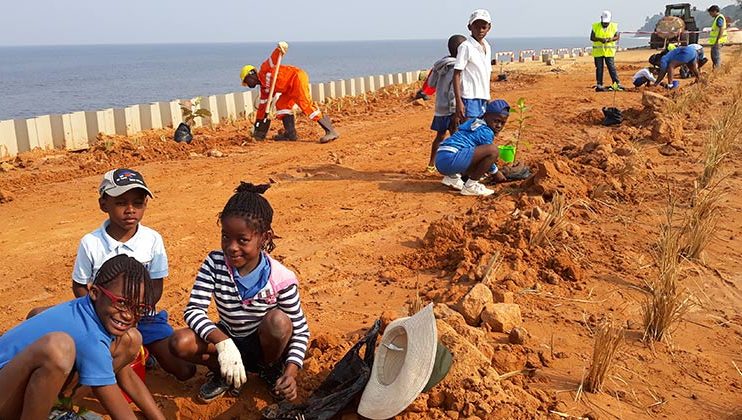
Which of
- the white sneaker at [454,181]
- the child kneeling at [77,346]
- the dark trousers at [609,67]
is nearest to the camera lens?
the child kneeling at [77,346]

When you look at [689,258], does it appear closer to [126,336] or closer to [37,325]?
[126,336]

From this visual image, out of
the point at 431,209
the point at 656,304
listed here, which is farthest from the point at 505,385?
the point at 431,209

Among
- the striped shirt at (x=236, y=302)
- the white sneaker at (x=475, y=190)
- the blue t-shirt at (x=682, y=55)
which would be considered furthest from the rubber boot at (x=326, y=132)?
the blue t-shirt at (x=682, y=55)

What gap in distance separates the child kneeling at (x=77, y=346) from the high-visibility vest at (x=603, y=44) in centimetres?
1217

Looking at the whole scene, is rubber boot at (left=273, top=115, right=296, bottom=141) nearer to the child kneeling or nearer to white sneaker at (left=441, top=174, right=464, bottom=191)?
white sneaker at (left=441, top=174, right=464, bottom=191)

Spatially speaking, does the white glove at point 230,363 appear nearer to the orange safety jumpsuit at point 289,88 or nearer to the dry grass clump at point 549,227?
the dry grass clump at point 549,227

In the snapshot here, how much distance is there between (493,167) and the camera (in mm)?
6363

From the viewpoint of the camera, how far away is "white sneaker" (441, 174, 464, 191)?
6160 mm

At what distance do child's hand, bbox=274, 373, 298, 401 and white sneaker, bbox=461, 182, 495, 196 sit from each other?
11.6ft

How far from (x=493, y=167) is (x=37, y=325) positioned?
15.1ft

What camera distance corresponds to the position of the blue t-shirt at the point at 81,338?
95.3 inches

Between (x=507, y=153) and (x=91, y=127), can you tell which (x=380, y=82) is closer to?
(x=91, y=127)

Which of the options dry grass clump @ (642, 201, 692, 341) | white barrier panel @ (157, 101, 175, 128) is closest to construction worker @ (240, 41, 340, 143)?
white barrier panel @ (157, 101, 175, 128)

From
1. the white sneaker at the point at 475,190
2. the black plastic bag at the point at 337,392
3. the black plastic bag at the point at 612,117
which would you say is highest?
the black plastic bag at the point at 612,117
